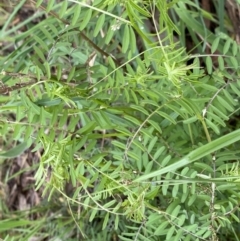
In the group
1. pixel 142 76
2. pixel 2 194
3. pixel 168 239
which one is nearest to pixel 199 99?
pixel 142 76

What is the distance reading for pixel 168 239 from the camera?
2.68 ft

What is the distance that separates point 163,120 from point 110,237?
378mm

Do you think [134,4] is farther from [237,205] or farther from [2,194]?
[2,194]

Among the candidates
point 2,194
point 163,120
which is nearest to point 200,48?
point 163,120

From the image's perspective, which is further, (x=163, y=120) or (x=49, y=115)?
(x=163, y=120)

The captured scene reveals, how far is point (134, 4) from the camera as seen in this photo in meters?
0.65

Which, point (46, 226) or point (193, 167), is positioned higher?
point (193, 167)

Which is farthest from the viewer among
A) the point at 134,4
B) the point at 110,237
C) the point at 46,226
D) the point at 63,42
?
the point at 46,226

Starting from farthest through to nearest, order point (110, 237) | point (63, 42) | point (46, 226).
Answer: point (46, 226) → point (110, 237) → point (63, 42)

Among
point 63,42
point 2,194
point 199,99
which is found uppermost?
point 63,42

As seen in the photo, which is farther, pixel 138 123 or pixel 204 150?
pixel 138 123

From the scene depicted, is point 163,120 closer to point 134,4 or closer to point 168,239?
point 168,239

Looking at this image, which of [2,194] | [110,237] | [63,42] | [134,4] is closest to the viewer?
[134,4]

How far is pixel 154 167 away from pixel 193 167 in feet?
0.24
